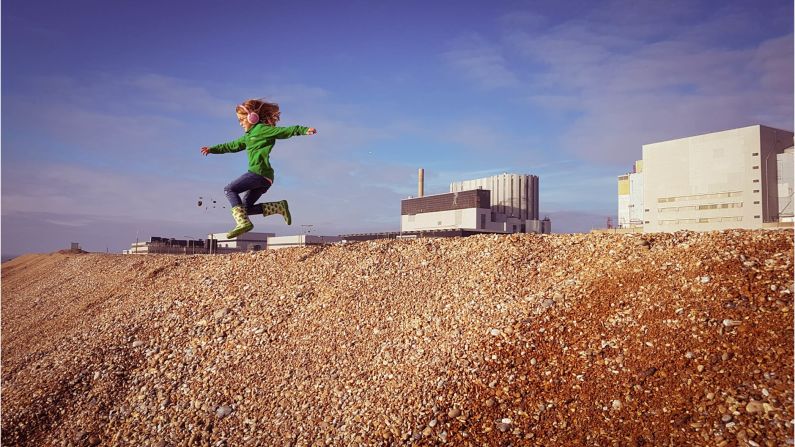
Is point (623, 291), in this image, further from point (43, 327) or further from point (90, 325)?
point (43, 327)

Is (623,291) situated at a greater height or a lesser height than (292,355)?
greater

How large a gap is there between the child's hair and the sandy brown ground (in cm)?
313

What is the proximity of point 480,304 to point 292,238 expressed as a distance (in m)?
22.1

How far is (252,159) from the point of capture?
8094 mm

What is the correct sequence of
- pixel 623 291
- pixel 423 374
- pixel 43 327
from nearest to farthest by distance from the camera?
1. pixel 423 374
2. pixel 623 291
3. pixel 43 327

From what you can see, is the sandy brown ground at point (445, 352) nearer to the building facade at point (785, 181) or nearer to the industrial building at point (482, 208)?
the building facade at point (785, 181)

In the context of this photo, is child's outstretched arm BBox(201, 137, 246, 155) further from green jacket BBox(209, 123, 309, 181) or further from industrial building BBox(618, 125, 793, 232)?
industrial building BBox(618, 125, 793, 232)

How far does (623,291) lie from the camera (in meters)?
6.36

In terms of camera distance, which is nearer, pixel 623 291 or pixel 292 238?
pixel 623 291

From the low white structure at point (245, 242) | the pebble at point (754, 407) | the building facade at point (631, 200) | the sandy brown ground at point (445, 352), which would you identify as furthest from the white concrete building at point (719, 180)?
the low white structure at point (245, 242)

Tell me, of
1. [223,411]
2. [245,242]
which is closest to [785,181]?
[223,411]

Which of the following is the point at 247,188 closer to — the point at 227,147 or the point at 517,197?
the point at 227,147

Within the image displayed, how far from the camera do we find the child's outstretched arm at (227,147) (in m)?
8.23

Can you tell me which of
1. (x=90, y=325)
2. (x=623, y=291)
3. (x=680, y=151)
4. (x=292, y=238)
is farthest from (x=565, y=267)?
(x=292, y=238)
